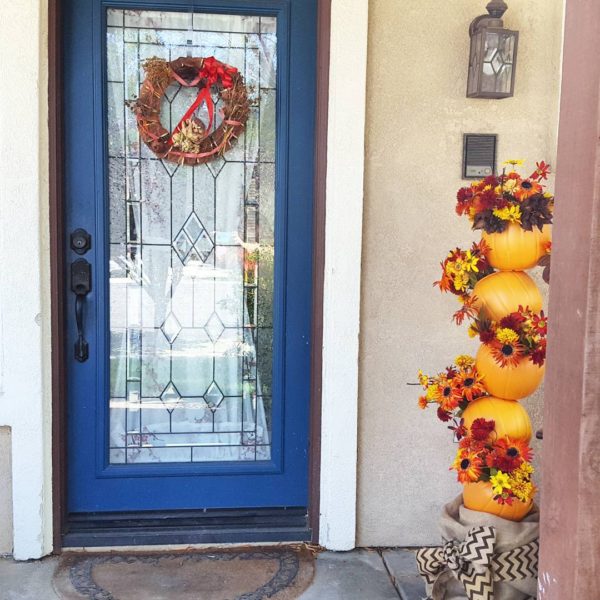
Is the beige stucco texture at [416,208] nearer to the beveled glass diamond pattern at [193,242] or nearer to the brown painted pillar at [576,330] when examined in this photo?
the beveled glass diamond pattern at [193,242]

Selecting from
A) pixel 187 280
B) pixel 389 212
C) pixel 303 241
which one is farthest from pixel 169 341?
pixel 389 212

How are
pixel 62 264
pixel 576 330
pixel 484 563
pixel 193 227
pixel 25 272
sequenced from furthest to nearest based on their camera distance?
1. pixel 193 227
2. pixel 62 264
3. pixel 25 272
4. pixel 484 563
5. pixel 576 330

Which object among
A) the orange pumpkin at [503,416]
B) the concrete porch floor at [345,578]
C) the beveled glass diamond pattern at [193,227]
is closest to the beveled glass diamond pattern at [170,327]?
the beveled glass diamond pattern at [193,227]

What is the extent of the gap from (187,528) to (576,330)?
Result: 2.17 metres

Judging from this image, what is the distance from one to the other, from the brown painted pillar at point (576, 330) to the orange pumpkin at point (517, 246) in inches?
25.2

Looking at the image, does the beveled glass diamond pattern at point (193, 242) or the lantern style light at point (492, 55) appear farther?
the beveled glass diamond pattern at point (193, 242)

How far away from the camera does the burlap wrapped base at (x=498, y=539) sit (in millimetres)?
2322

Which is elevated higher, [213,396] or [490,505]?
[213,396]

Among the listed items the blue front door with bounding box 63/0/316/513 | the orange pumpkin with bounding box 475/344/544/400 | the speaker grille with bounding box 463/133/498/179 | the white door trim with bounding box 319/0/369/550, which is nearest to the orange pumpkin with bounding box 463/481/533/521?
the orange pumpkin with bounding box 475/344/544/400

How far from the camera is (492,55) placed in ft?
9.42

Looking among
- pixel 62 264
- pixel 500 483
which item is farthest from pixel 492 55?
pixel 62 264

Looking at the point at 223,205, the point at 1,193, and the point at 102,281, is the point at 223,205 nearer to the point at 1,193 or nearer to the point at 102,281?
the point at 102,281

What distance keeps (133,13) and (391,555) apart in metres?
2.61

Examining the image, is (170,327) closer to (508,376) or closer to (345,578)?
(345,578)
